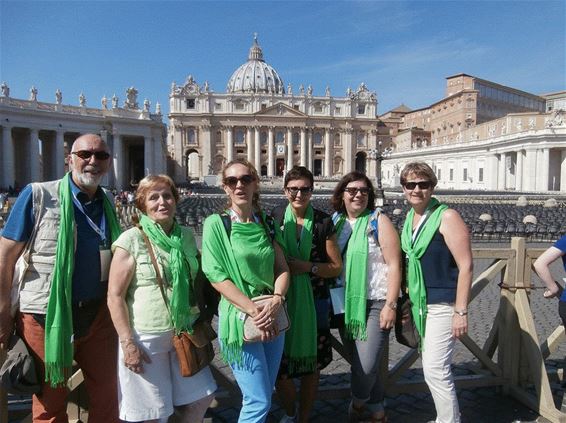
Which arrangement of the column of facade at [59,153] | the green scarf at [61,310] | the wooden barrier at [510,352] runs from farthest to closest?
1. the column of facade at [59,153]
2. the wooden barrier at [510,352]
3. the green scarf at [61,310]

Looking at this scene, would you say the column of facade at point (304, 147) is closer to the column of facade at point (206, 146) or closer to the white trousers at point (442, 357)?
the column of facade at point (206, 146)

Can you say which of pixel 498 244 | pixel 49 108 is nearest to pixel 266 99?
pixel 49 108

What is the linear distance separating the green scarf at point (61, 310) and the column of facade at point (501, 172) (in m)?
47.9

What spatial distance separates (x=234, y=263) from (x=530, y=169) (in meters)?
44.2

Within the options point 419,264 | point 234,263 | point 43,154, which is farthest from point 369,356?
point 43,154

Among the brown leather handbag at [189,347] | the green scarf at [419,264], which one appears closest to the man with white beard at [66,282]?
the brown leather handbag at [189,347]

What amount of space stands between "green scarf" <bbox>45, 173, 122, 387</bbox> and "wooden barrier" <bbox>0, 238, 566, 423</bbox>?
3.47 feet

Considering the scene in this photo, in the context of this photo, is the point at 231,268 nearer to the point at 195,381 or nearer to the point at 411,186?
the point at 195,381

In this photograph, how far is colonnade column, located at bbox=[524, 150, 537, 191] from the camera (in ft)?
130

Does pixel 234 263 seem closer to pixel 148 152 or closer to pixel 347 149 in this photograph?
pixel 148 152

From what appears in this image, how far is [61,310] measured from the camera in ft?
7.78

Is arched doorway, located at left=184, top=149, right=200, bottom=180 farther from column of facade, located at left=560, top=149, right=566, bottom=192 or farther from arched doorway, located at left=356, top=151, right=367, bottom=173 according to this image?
column of facade, located at left=560, top=149, right=566, bottom=192

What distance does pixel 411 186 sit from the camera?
2.94m

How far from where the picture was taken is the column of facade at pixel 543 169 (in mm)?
38812
